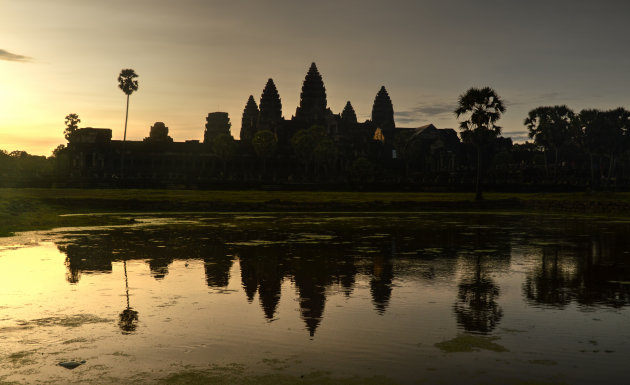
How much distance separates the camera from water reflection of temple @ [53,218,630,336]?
11.0 m

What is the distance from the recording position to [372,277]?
13.3 m

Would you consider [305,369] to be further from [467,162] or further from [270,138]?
[467,162]

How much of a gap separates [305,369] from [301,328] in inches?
74.2

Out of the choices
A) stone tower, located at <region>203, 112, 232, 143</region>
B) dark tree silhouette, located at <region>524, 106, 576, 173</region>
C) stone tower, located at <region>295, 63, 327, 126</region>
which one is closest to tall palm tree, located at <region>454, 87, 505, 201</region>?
dark tree silhouette, located at <region>524, 106, 576, 173</region>

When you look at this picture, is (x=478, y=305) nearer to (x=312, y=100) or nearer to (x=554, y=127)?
(x=554, y=127)

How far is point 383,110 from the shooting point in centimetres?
15288

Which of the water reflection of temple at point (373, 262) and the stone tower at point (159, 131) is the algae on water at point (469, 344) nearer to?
the water reflection of temple at point (373, 262)

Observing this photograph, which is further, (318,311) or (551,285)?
(551,285)

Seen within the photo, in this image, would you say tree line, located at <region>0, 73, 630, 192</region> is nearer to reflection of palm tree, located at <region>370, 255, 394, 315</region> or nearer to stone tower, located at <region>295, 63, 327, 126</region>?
stone tower, located at <region>295, 63, 327, 126</region>

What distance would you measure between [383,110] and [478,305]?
144721mm

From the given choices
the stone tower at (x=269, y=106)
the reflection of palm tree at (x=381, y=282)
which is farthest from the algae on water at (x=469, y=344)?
the stone tower at (x=269, y=106)

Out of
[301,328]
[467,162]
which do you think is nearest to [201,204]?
[301,328]

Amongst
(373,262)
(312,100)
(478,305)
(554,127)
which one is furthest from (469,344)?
(312,100)

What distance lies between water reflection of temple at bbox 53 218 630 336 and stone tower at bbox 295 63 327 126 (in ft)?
356
